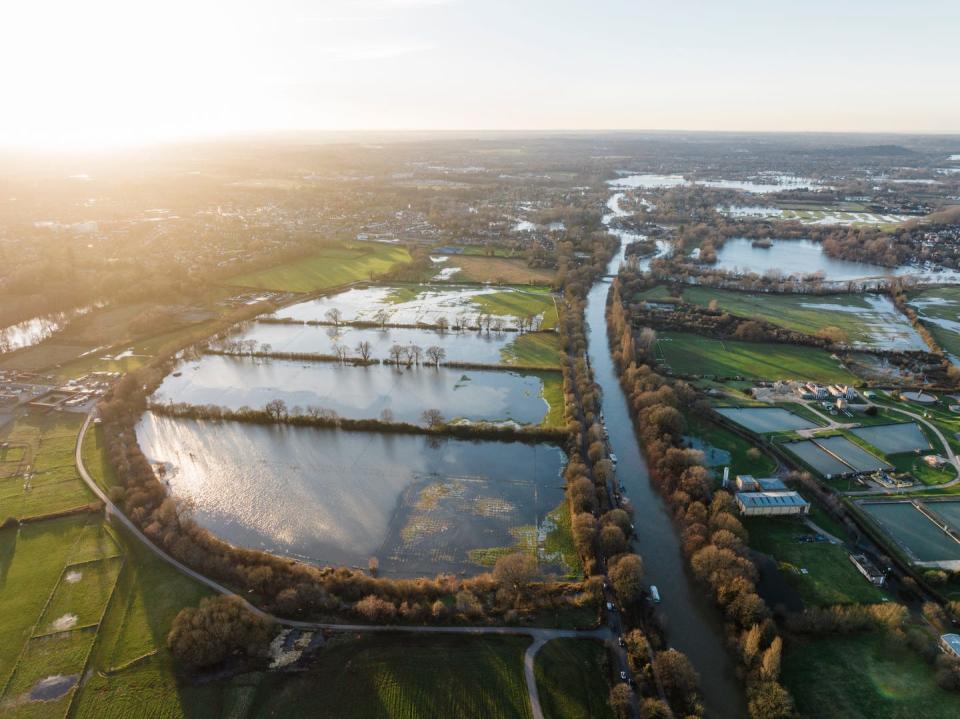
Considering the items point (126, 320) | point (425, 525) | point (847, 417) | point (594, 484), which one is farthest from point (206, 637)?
point (126, 320)

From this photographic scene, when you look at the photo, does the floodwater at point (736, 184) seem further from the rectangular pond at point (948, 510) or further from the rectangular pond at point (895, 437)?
the rectangular pond at point (948, 510)

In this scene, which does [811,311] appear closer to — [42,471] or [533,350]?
[533,350]

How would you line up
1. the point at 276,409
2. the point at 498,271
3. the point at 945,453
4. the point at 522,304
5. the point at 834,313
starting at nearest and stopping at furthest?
the point at 945,453
the point at 276,409
the point at 834,313
the point at 522,304
the point at 498,271

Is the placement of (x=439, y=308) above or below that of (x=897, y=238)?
below

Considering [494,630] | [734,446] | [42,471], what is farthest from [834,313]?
[42,471]

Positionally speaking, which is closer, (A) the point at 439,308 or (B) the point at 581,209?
(A) the point at 439,308

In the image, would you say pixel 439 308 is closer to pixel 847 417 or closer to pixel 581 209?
pixel 847 417
